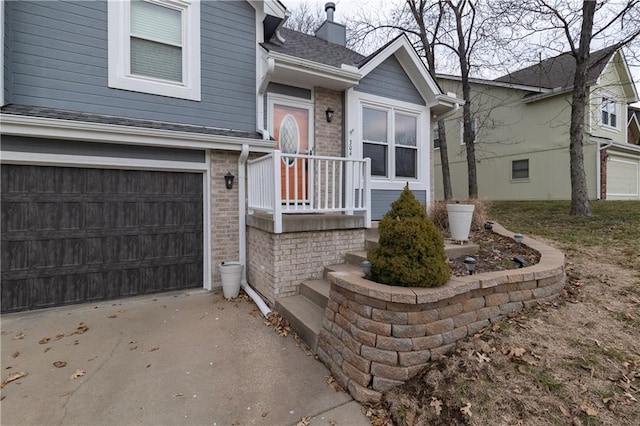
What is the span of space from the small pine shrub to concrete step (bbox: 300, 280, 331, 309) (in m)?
1.03

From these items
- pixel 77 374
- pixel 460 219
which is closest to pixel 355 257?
pixel 460 219

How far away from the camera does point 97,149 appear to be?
4.73 meters

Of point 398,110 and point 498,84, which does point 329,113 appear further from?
point 498,84

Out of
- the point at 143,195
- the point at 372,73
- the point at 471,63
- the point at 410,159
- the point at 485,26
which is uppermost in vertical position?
the point at 485,26

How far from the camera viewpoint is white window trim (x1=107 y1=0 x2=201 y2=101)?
15.9ft

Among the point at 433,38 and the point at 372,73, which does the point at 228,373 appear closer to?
the point at 372,73

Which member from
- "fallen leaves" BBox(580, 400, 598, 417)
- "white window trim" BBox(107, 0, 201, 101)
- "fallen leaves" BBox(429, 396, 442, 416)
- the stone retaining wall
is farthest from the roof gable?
"fallen leaves" BBox(580, 400, 598, 417)

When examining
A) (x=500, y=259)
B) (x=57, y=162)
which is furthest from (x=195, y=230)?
(x=500, y=259)

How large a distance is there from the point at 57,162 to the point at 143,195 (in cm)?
119

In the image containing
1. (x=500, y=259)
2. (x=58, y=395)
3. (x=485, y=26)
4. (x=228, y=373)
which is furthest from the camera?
(x=485, y=26)

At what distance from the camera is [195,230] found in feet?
18.0

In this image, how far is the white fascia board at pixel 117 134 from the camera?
4066 mm

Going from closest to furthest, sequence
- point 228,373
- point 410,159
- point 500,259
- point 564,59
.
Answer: point 228,373 → point 500,259 → point 410,159 → point 564,59

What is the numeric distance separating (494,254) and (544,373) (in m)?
2.53
